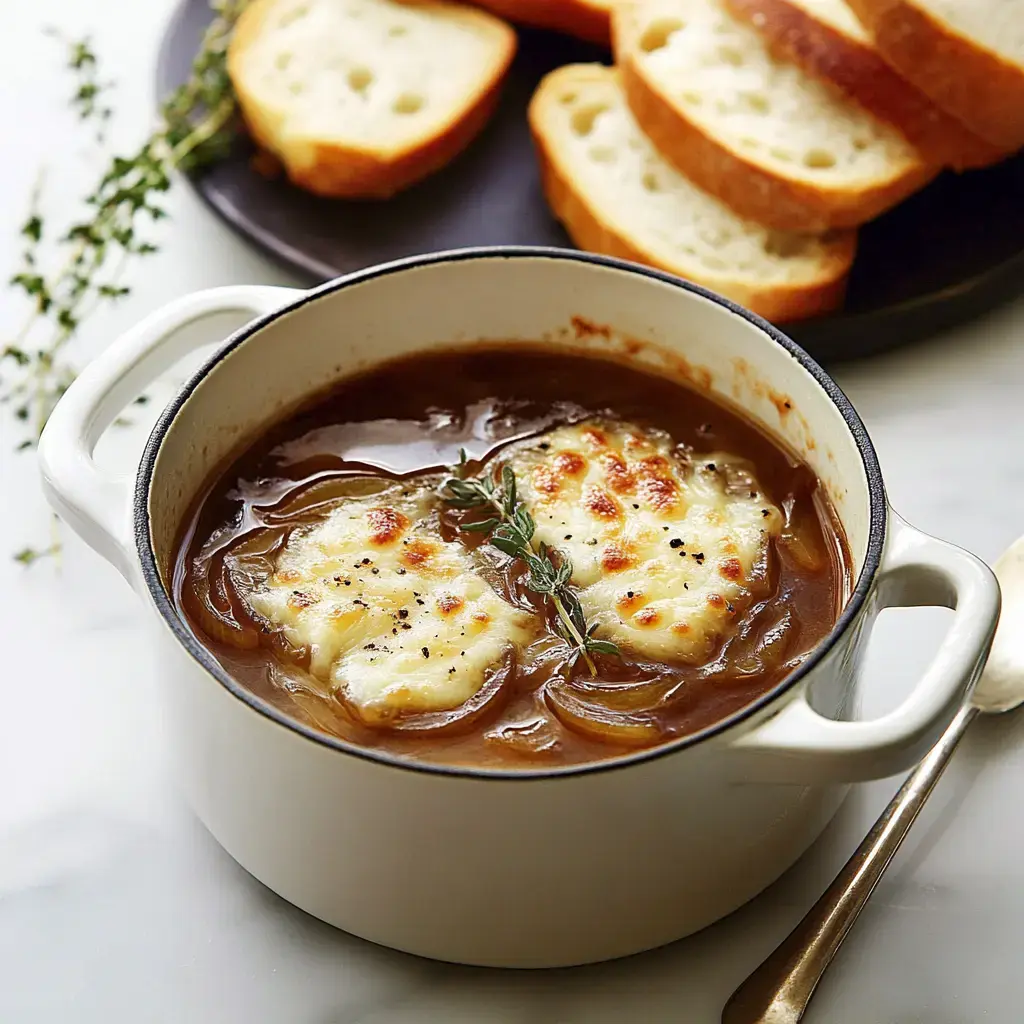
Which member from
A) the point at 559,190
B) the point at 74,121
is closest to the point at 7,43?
the point at 74,121

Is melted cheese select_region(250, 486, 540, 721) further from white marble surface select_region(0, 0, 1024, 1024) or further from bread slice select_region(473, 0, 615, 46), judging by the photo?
bread slice select_region(473, 0, 615, 46)

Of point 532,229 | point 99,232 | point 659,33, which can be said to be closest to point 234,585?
point 99,232

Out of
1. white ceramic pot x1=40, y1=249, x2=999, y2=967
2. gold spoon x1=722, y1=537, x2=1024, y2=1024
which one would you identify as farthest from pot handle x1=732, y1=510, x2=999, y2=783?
gold spoon x1=722, y1=537, x2=1024, y2=1024

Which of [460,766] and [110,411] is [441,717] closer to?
[460,766]

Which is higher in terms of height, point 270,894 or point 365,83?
point 365,83

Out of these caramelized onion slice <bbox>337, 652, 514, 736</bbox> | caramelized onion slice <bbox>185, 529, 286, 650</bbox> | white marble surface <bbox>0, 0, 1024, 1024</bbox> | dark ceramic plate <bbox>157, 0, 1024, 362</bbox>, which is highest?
caramelized onion slice <bbox>185, 529, 286, 650</bbox>

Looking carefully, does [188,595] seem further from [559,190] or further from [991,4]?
[991,4]

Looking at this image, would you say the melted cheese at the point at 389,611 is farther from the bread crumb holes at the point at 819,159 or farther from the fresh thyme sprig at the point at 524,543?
the bread crumb holes at the point at 819,159
